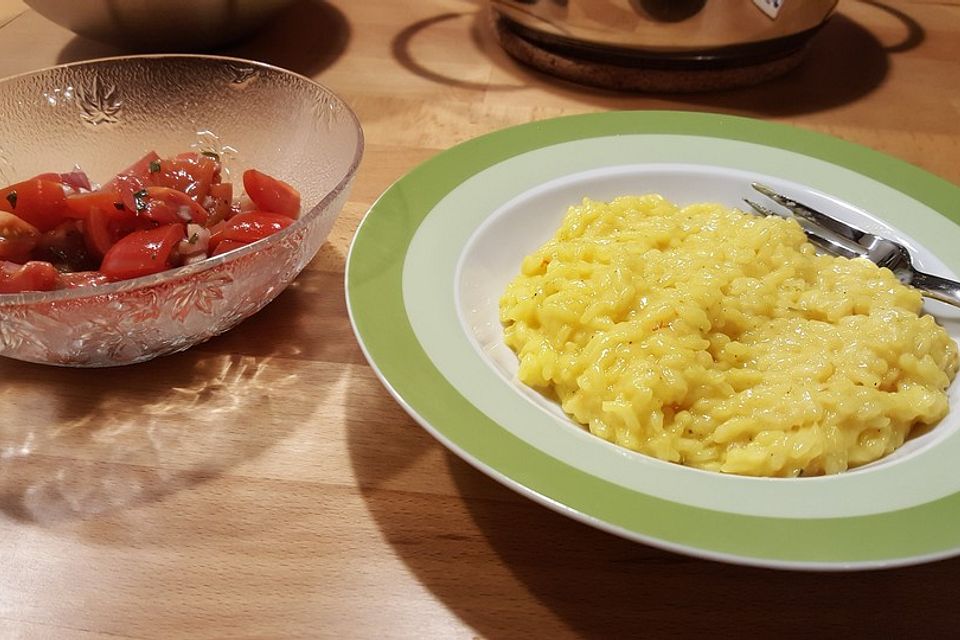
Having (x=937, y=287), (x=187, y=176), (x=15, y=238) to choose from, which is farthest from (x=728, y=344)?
(x=15, y=238)

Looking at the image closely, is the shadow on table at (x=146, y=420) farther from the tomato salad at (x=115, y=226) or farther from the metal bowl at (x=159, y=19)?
the metal bowl at (x=159, y=19)

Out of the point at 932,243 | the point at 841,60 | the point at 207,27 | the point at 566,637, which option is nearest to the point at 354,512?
the point at 566,637

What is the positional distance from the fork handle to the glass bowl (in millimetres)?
835

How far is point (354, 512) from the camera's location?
→ 3.11ft

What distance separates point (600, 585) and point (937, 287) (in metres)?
0.68

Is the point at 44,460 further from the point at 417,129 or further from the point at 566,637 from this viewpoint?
the point at 417,129

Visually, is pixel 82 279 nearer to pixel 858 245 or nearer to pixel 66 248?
pixel 66 248

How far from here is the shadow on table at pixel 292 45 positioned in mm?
2068

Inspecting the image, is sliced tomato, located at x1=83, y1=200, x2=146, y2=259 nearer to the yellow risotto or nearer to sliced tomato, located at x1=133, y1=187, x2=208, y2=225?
sliced tomato, located at x1=133, y1=187, x2=208, y2=225

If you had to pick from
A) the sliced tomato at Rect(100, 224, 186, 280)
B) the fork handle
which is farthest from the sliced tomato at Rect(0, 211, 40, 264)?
the fork handle

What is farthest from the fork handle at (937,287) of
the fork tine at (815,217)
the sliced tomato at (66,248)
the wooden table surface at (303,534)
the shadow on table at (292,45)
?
the shadow on table at (292,45)

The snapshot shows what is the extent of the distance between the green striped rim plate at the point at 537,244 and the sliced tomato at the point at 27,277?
14.8 inches

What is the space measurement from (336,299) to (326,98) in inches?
14.1

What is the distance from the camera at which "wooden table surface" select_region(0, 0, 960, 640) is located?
830 millimetres
